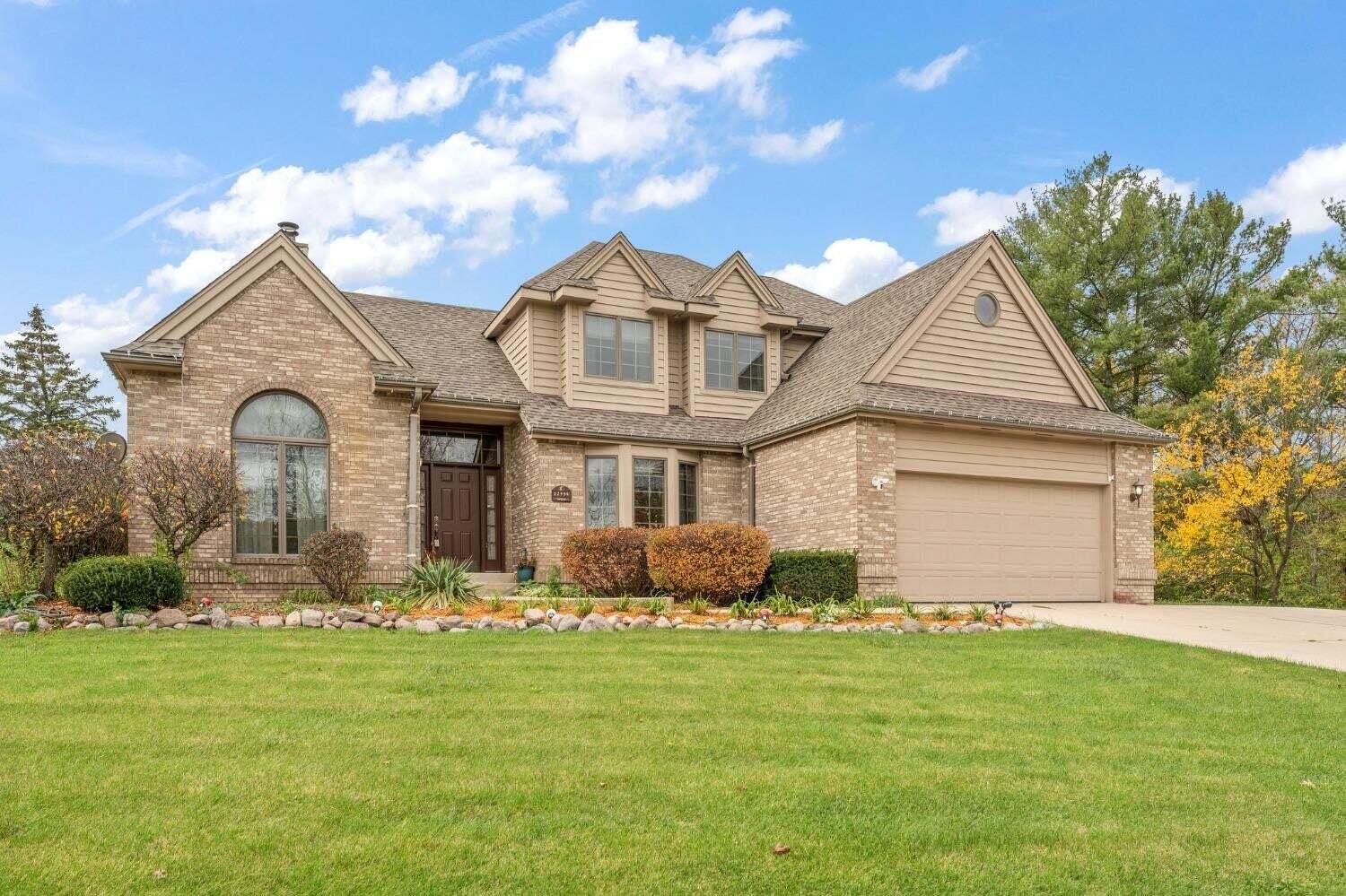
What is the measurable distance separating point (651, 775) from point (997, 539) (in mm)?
12729

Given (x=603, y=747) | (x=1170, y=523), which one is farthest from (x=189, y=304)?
(x=1170, y=523)

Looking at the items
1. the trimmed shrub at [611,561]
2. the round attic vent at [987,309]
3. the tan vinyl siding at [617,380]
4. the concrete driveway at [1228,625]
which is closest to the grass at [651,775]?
the concrete driveway at [1228,625]

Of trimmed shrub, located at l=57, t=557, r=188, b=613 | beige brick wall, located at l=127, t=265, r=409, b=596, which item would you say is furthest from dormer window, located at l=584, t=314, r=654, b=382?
trimmed shrub, located at l=57, t=557, r=188, b=613

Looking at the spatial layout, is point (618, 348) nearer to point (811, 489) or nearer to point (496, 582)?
point (811, 489)

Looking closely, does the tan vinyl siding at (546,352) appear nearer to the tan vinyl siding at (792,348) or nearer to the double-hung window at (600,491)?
the double-hung window at (600,491)

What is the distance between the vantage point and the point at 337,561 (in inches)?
539

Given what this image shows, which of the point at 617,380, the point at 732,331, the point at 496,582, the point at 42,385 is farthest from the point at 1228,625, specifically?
the point at 42,385

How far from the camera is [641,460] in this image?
58.5 feet

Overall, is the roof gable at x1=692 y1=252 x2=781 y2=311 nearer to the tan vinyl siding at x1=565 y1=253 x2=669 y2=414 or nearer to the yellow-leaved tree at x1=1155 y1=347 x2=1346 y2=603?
the tan vinyl siding at x1=565 y1=253 x2=669 y2=414

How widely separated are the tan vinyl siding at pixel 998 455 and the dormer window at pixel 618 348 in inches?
215

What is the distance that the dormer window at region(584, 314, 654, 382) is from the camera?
725 inches

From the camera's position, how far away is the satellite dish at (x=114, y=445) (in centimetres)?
1350

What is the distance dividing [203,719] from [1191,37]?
61.8ft

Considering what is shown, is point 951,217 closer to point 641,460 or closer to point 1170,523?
point 1170,523
